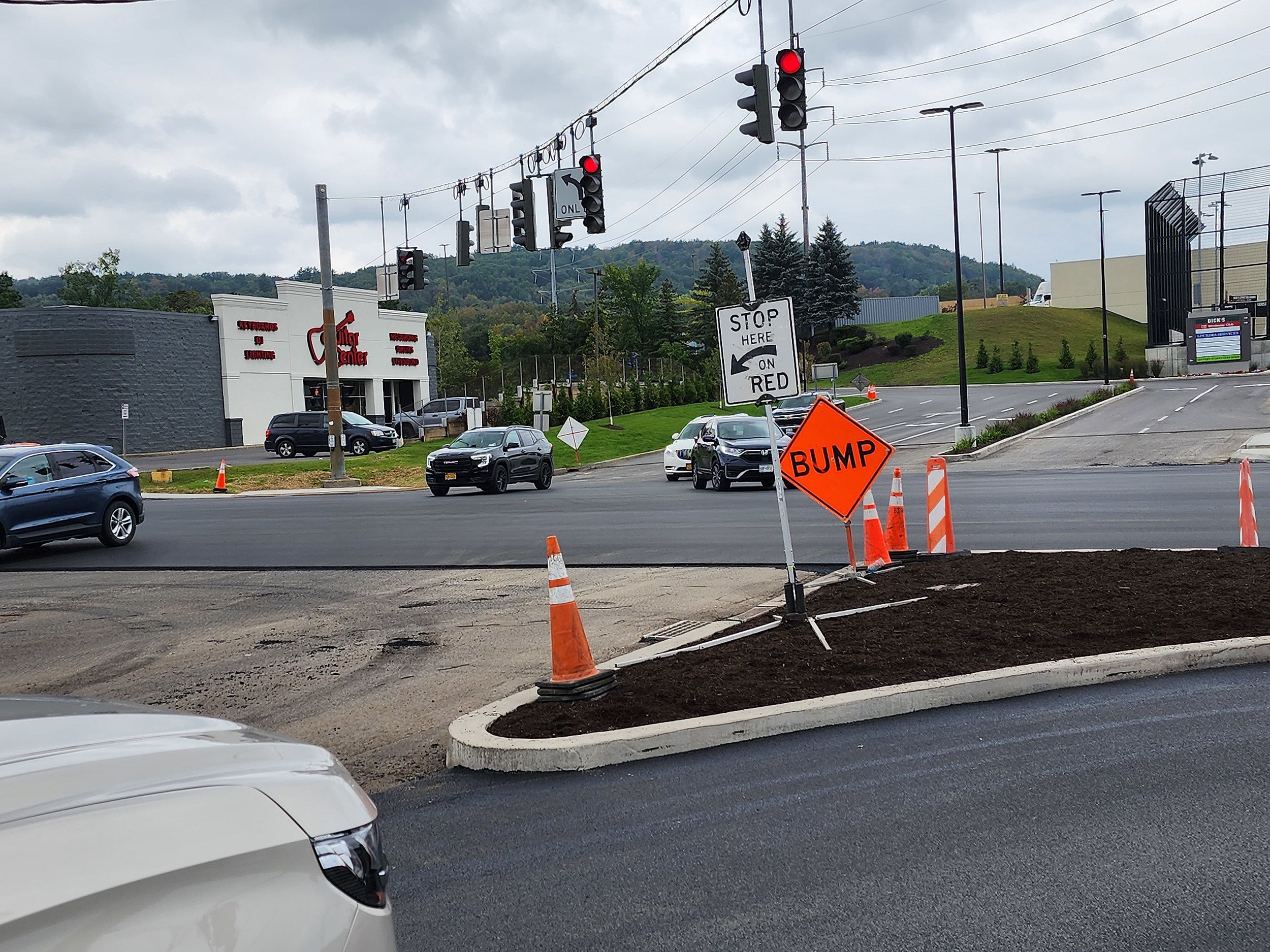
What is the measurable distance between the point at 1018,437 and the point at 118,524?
29.2 meters

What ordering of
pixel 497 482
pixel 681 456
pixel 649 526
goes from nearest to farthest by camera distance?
pixel 649 526
pixel 497 482
pixel 681 456

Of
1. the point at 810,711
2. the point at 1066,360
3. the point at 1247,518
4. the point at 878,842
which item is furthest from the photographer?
the point at 1066,360

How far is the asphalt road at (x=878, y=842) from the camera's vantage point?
4094 mm

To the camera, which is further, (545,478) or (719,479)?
(545,478)

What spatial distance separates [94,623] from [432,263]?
169 m

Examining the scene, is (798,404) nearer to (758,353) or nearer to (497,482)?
(497,482)

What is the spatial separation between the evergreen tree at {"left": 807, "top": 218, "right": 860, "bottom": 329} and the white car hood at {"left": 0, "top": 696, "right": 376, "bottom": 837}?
102m

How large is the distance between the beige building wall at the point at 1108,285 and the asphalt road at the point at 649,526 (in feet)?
340

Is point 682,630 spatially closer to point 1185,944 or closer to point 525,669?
point 525,669

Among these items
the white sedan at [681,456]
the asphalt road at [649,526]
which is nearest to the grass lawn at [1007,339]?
the white sedan at [681,456]

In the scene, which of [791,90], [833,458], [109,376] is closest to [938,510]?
[833,458]

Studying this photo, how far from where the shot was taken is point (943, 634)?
838 centimetres

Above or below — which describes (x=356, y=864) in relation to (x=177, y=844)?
below

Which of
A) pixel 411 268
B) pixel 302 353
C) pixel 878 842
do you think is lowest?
pixel 878 842
